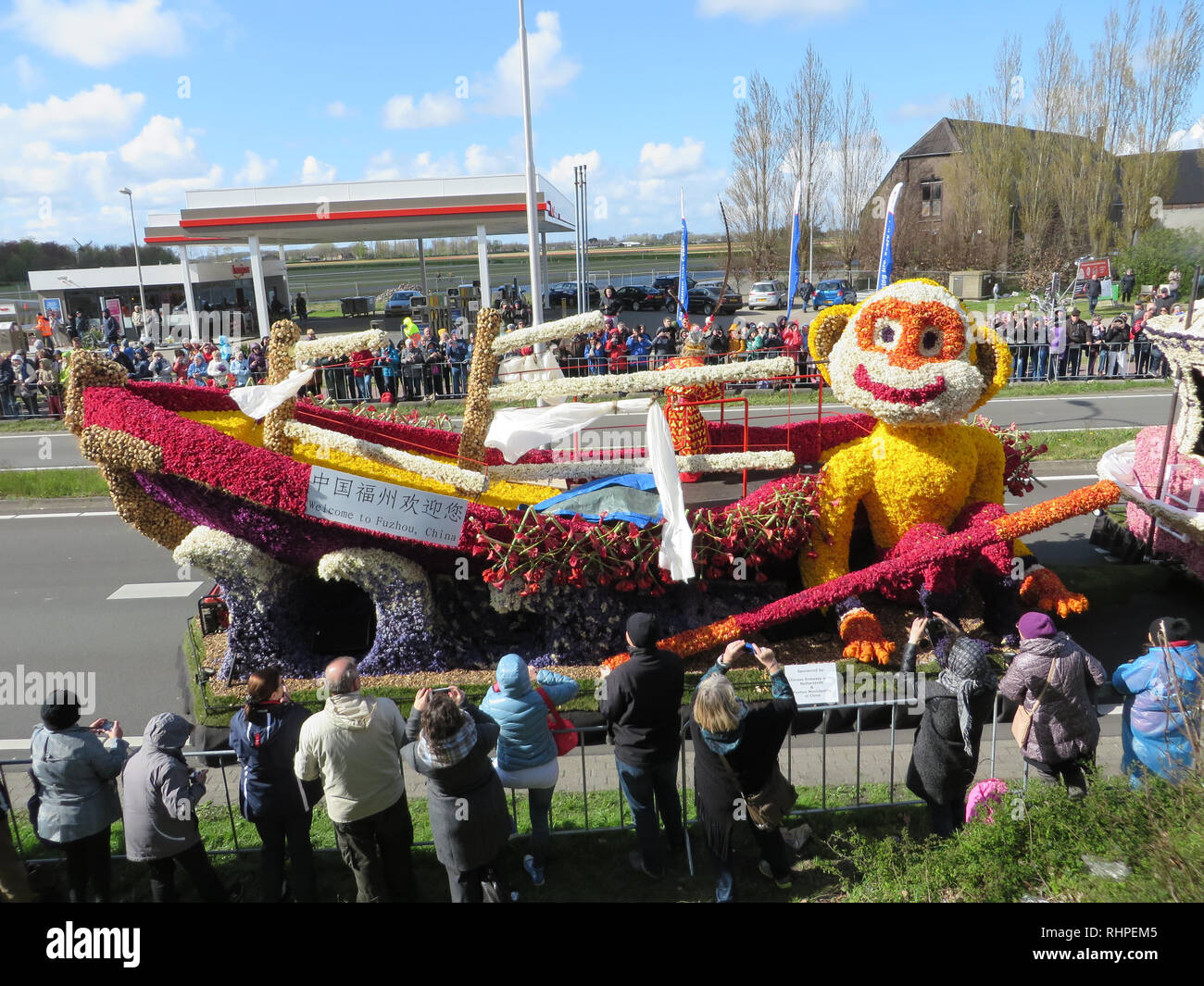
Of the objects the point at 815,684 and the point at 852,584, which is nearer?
the point at 815,684

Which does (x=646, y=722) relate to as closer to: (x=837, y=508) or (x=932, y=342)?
(x=837, y=508)

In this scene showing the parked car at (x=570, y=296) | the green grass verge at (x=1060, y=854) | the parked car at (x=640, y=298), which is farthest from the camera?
the parked car at (x=570, y=296)

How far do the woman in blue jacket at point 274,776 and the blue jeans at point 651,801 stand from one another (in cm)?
167

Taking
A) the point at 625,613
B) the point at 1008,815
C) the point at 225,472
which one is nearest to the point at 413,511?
the point at 225,472

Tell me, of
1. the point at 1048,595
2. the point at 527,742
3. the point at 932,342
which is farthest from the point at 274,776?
the point at 1048,595

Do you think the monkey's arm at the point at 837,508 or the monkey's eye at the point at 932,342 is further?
the monkey's arm at the point at 837,508

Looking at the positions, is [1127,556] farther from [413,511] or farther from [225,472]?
[225,472]

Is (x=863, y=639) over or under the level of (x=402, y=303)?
under

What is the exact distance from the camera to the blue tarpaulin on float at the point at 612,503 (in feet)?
24.1

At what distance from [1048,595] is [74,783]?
24.0 ft

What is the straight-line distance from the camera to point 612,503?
24.7 feet

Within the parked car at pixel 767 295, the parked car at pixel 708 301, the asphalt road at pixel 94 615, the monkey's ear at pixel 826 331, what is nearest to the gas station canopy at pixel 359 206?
the parked car at pixel 708 301

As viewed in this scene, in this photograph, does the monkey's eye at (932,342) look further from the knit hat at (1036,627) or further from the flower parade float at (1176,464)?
the knit hat at (1036,627)

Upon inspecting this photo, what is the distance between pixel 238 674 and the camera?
7648mm
